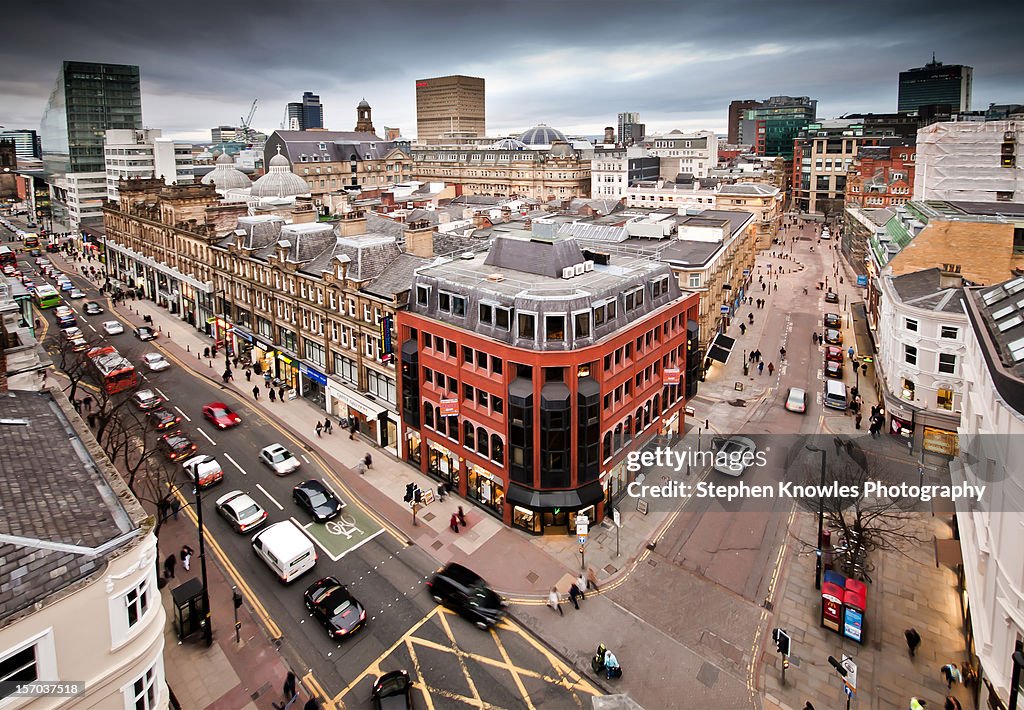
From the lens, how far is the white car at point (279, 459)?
140ft

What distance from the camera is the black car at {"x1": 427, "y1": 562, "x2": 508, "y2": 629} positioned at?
29297mm

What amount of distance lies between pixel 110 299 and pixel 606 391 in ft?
282

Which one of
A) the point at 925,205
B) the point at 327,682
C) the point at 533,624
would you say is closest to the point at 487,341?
the point at 533,624

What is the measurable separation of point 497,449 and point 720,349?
33.7 metres

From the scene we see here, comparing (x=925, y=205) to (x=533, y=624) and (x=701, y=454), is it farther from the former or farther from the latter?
(x=533, y=624)

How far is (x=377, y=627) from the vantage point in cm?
2911

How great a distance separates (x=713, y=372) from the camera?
6456 cm

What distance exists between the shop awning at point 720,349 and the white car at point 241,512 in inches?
1742

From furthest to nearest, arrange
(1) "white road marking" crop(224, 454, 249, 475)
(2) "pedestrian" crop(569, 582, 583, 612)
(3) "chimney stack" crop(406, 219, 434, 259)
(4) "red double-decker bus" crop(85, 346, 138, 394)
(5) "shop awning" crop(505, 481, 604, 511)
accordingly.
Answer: (4) "red double-decker bus" crop(85, 346, 138, 394) < (3) "chimney stack" crop(406, 219, 434, 259) < (1) "white road marking" crop(224, 454, 249, 475) < (5) "shop awning" crop(505, 481, 604, 511) < (2) "pedestrian" crop(569, 582, 583, 612)

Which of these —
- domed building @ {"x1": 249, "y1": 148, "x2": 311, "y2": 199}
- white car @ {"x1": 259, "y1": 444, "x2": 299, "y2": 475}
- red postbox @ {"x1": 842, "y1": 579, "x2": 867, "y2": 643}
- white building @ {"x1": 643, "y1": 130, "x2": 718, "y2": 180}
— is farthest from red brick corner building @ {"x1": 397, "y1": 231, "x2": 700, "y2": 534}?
white building @ {"x1": 643, "y1": 130, "x2": 718, "y2": 180}

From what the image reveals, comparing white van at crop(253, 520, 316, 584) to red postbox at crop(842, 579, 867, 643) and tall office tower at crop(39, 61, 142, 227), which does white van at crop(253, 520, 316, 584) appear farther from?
tall office tower at crop(39, 61, 142, 227)

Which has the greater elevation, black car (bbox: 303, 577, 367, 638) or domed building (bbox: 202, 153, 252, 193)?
domed building (bbox: 202, 153, 252, 193)

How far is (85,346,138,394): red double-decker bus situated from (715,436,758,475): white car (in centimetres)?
4931

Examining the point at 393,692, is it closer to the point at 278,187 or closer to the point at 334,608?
the point at 334,608
